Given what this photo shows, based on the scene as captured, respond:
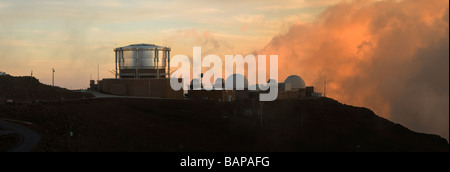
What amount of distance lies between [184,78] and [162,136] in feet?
97.3

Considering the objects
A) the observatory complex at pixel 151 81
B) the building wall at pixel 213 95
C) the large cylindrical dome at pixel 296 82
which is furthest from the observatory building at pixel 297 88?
the building wall at pixel 213 95

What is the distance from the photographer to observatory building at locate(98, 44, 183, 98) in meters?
75.1

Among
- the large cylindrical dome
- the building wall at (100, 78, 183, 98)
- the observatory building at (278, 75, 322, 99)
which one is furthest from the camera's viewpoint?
the large cylindrical dome

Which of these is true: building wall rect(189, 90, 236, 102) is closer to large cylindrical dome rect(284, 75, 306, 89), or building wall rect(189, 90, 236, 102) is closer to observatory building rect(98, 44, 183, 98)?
observatory building rect(98, 44, 183, 98)

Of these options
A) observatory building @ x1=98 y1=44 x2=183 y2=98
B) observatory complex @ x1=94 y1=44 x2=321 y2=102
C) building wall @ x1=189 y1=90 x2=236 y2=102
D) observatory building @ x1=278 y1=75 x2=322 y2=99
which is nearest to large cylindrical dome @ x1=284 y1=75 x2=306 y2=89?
observatory building @ x1=278 y1=75 x2=322 y2=99

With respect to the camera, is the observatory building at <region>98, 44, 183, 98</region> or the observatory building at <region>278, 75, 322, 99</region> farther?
the observatory building at <region>278, 75, 322, 99</region>

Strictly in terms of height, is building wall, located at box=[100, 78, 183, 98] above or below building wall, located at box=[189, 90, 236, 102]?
above

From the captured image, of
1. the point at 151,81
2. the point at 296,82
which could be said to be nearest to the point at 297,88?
the point at 296,82

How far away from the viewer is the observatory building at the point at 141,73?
75.1 meters

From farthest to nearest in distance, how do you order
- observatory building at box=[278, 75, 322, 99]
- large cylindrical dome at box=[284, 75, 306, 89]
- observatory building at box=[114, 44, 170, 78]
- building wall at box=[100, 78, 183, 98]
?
large cylindrical dome at box=[284, 75, 306, 89], observatory building at box=[278, 75, 322, 99], observatory building at box=[114, 44, 170, 78], building wall at box=[100, 78, 183, 98]

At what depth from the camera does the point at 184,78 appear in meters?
78.3

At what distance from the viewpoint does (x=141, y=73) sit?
3056 inches

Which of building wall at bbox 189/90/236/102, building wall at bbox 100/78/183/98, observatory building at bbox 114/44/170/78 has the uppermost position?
observatory building at bbox 114/44/170/78

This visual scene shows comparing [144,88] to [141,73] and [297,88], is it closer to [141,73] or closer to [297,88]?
[141,73]
